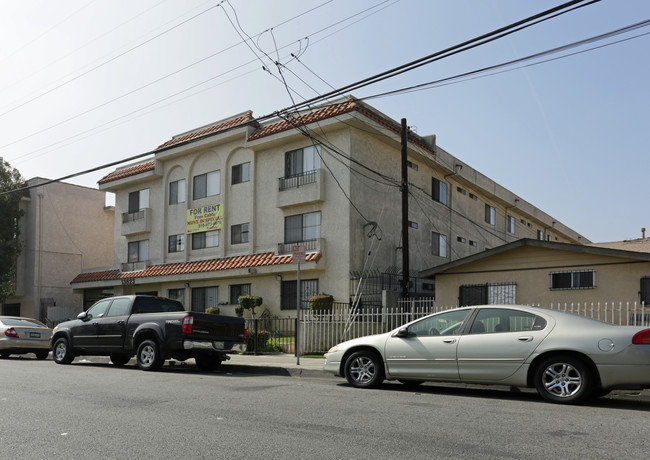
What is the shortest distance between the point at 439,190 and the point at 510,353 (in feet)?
69.5

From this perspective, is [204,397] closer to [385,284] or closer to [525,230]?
[385,284]

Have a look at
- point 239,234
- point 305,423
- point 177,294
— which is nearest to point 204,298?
point 177,294

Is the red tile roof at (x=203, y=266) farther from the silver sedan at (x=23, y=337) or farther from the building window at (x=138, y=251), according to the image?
the silver sedan at (x=23, y=337)

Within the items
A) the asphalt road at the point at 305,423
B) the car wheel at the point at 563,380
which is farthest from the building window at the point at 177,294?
the car wheel at the point at 563,380

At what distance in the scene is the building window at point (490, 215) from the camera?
114ft

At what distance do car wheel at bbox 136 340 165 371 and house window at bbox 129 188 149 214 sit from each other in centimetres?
1921

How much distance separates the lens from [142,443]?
5.80 meters

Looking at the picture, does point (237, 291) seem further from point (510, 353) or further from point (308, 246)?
point (510, 353)

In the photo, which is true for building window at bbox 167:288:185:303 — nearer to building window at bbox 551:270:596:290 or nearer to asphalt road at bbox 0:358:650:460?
building window at bbox 551:270:596:290

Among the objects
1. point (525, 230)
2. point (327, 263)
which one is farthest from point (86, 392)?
point (525, 230)

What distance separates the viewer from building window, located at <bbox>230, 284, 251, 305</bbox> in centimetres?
2632

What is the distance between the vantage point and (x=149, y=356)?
1370cm

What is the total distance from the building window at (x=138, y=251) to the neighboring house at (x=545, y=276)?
16.9 meters

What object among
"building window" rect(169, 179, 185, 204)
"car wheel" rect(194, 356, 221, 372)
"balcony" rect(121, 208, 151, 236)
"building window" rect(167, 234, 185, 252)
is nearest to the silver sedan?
"car wheel" rect(194, 356, 221, 372)
